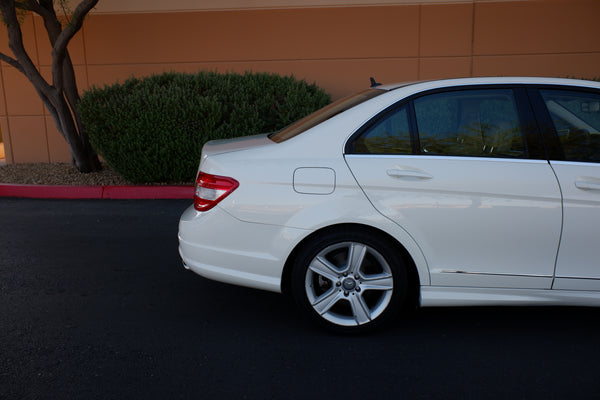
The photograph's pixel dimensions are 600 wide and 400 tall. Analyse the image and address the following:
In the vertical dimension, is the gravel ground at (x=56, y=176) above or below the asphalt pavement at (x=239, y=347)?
above

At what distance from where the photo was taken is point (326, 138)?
3.41 metres

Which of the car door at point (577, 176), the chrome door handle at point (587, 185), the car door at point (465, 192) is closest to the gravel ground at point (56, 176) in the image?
the car door at point (465, 192)

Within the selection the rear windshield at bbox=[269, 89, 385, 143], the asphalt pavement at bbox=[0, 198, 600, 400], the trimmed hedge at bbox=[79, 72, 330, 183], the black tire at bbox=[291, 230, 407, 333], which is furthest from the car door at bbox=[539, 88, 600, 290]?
the trimmed hedge at bbox=[79, 72, 330, 183]

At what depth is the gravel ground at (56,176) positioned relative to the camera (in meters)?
8.12

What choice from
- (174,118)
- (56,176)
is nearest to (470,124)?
(174,118)

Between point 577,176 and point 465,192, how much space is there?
68 cm

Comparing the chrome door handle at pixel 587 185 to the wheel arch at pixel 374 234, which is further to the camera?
the wheel arch at pixel 374 234

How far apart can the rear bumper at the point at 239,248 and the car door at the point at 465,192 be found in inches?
25.1

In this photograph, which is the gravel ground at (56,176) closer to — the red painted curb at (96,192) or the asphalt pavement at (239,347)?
the red painted curb at (96,192)

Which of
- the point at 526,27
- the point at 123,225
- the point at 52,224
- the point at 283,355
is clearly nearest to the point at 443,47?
the point at 526,27

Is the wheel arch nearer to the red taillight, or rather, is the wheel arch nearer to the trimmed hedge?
the red taillight

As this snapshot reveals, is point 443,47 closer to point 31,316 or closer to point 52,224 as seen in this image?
point 52,224

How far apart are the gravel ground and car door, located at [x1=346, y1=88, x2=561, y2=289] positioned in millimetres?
5559

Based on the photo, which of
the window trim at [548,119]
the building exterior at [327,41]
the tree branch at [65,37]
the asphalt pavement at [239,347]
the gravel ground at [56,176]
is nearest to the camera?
the asphalt pavement at [239,347]
